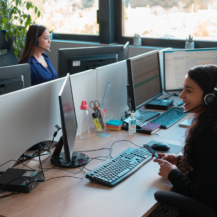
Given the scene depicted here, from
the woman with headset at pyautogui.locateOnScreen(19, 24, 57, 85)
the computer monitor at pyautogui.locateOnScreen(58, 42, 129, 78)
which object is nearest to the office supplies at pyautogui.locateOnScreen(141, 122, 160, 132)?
the computer monitor at pyautogui.locateOnScreen(58, 42, 129, 78)

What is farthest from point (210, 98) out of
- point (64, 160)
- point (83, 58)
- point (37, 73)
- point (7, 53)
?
point (7, 53)

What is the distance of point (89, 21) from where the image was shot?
4004 millimetres

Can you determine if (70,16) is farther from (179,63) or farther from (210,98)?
(210,98)

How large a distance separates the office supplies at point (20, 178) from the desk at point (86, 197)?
0.10 ft

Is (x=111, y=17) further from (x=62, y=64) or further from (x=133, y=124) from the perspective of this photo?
(x=133, y=124)

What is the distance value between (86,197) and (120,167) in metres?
0.28

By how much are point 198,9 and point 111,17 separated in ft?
3.63

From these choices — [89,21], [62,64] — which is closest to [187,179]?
[62,64]

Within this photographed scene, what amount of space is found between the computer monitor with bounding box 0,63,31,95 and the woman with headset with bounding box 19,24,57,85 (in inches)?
39.0

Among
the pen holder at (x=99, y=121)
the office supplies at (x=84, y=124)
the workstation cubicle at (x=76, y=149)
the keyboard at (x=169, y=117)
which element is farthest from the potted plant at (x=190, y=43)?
the office supplies at (x=84, y=124)

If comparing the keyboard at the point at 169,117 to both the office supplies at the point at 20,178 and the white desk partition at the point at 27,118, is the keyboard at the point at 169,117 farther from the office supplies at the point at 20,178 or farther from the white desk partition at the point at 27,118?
the office supplies at the point at 20,178

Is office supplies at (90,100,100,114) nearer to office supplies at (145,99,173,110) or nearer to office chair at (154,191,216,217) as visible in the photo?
office supplies at (145,99,173,110)

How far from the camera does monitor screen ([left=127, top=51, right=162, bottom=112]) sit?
193 cm

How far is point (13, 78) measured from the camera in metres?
1.62
